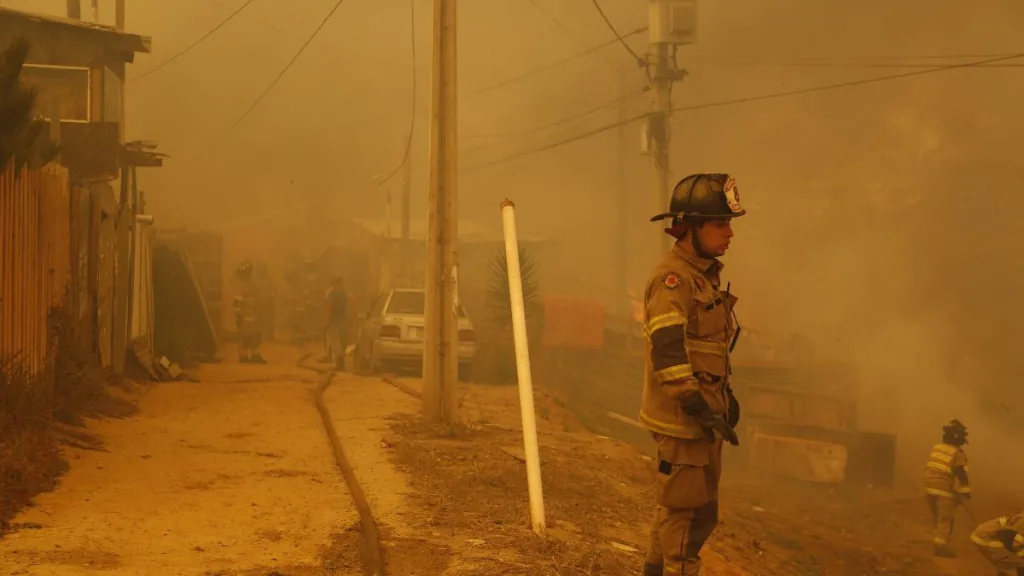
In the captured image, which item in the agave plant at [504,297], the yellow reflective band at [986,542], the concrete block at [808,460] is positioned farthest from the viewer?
the agave plant at [504,297]

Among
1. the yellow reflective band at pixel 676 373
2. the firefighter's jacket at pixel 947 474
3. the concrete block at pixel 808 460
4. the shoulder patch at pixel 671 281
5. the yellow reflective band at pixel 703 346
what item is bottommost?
the concrete block at pixel 808 460

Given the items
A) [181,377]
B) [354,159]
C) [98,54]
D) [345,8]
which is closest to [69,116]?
[98,54]

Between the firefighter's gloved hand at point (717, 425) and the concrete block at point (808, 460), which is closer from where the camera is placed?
the firefighter's gloved hand at point (717, 425)

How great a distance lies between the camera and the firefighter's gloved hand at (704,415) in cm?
421

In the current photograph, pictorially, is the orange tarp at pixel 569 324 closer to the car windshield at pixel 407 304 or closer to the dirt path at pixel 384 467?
the car windshield at pixel 407 304

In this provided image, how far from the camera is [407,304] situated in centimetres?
1739

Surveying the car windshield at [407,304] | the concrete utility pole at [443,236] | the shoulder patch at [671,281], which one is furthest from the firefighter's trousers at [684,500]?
the car windshield at [407,304]

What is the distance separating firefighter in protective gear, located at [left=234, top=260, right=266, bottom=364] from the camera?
17.8 meters

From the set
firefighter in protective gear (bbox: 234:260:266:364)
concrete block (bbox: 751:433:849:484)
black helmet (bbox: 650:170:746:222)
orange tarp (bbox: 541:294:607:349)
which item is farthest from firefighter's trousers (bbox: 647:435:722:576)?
orange tarp (bbox: 541:294:607:349)

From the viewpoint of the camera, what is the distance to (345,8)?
155ft

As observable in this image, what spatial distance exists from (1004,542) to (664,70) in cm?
1384

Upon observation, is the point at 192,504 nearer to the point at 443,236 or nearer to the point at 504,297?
the point at 443,236

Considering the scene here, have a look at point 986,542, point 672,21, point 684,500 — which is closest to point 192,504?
point 684,500

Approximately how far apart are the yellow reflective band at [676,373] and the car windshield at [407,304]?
492 inches
